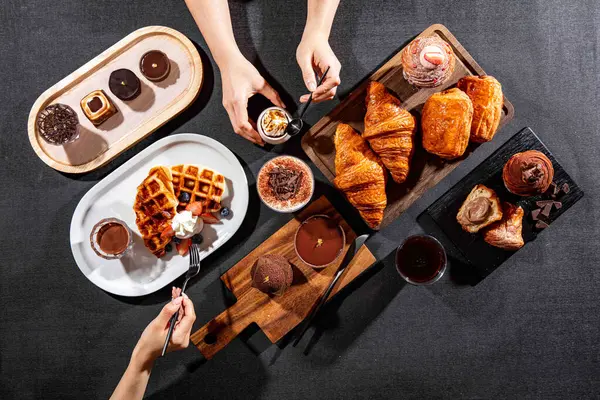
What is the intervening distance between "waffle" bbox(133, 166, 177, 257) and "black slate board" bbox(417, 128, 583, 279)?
1588 mm

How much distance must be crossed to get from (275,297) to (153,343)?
0.75 m

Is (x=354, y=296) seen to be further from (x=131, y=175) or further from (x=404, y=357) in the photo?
(x=131, y=175)

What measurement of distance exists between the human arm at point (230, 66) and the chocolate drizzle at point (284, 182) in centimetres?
25

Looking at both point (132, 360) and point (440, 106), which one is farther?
point (132, 360)

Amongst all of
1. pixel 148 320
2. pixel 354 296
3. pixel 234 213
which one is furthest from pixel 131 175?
pixel 354 296

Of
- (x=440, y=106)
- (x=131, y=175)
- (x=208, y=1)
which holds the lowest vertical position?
(x=440, y=106)

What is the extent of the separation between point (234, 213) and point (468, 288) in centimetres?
154

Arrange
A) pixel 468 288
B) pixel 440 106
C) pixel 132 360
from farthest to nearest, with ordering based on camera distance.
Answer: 1. pixel 468 288
2. pixel 132 360
3. pixel 440 106

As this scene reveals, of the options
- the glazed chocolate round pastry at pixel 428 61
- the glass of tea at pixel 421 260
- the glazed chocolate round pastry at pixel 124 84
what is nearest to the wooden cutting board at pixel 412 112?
the glazed chocolate round pastry at pixel 428 61

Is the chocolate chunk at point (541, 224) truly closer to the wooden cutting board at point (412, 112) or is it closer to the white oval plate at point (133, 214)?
the wooden cutting board at point (412, 112)

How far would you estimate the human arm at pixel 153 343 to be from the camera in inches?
108

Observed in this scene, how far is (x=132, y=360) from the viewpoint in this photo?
2.86 meters

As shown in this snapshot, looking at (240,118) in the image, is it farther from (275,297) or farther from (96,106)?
(275,297)

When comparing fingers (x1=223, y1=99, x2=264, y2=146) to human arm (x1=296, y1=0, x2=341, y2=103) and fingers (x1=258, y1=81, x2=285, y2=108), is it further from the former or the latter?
human arm (x1=296, y1=0, x2=341, y2=103)
